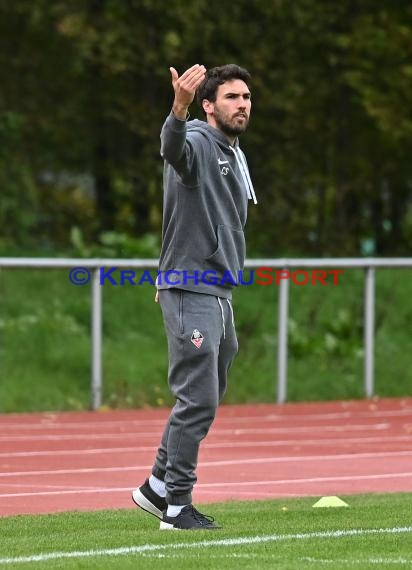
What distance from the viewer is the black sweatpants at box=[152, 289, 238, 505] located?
28.3ft

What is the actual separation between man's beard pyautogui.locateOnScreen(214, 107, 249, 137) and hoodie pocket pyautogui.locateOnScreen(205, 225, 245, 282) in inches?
18.8

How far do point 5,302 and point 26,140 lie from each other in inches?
472

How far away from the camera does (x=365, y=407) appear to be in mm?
18844

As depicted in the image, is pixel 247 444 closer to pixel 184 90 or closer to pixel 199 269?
pixel 199 269

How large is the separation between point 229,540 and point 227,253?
1435 mm

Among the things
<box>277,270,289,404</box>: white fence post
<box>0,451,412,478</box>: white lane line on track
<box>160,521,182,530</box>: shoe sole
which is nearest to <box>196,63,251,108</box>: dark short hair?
<box>160,521,182,530</box>: shoe sole

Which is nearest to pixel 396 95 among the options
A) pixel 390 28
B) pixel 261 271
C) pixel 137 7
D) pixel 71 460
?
pixel 390 28

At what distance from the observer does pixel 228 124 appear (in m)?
8.79

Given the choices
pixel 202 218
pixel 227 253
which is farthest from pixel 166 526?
pixel 202 218

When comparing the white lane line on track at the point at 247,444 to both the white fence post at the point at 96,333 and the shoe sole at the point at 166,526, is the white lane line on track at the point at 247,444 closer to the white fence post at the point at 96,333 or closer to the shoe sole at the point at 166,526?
the white fence post at the point at 96,333

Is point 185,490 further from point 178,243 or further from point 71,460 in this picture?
point 71,460

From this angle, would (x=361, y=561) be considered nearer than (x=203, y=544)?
Yes

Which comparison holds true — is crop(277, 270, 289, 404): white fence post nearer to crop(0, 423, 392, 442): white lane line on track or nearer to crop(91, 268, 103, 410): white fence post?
crop(91, 268, 103, 410): white fence post

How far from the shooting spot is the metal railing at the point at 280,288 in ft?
58.2
